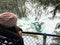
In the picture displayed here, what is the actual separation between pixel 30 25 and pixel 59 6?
46.2 inches

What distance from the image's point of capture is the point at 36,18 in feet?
18.5

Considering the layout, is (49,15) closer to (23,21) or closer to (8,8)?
(23,21)

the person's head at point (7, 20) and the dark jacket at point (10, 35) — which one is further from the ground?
the person's head at point (7, 20)

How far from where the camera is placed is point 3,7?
5262mm

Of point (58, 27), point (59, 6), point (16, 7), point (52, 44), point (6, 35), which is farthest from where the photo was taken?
point (16, 7)

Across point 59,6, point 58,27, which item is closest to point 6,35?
point 59,6

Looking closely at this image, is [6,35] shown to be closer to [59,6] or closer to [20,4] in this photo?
[59,6]

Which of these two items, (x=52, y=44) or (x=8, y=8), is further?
(x=8, y=8)

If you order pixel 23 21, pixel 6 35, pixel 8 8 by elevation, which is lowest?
pixel 23 21

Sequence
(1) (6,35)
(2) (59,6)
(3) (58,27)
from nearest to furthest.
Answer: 1. (1) (6,35)
2. (2) (59,6)
3. (3) (58,27)

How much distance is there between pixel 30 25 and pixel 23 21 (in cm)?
39

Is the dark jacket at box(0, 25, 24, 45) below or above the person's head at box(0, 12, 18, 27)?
below

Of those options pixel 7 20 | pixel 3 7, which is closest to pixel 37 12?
pixel 3 7

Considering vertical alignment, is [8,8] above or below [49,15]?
above
